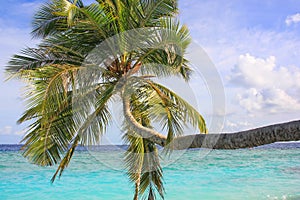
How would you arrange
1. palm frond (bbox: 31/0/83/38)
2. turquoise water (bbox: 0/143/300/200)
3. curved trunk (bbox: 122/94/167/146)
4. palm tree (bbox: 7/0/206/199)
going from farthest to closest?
turquoise water (bbox: 0/143/300/200) → palm frond (bbox: 31/0/83/38) → palm tree (bbox: 7/0/206/199) → curved trunk (bbox: 122/94/167/146)

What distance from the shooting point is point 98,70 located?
242 inches

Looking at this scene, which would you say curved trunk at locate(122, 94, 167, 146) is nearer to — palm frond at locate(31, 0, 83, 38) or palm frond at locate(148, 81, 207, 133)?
palm frond at locate(148, 81, 207, 133)

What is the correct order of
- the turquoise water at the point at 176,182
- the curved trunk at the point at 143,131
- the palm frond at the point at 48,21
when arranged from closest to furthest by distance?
1. the curved trunk at the point at 143,131
2. the palm frond at the point at 48,21
3. the turquoise water at the point at 176,182

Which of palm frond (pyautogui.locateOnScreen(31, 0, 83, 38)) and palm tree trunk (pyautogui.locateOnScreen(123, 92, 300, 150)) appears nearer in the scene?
palm tree trunk (pyautogui.locateOnScreen(123, 92, 300, 150))

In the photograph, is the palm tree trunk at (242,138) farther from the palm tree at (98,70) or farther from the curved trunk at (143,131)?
the palm tree at (98,70)

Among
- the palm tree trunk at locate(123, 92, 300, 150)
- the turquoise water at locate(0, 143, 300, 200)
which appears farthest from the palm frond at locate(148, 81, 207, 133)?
the turquoise water at locate(0, 143, 300, 200)

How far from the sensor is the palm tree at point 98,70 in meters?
5.89

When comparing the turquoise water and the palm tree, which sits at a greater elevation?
the palm tree

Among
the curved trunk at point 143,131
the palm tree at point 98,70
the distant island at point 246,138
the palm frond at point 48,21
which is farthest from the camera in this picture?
the palm frond at point 48,21

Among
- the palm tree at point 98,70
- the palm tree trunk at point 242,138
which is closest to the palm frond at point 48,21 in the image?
the palm tree at point 98,70

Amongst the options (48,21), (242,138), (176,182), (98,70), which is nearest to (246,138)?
(242,138)

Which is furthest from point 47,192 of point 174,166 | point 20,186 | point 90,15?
point 90,15

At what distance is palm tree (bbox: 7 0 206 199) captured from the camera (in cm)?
589

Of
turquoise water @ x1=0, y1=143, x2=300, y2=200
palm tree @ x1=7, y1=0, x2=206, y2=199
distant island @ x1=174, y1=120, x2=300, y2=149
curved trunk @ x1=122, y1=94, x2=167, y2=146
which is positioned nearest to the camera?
distant island @ x1=174, y1=120, x2=300, y2=149
